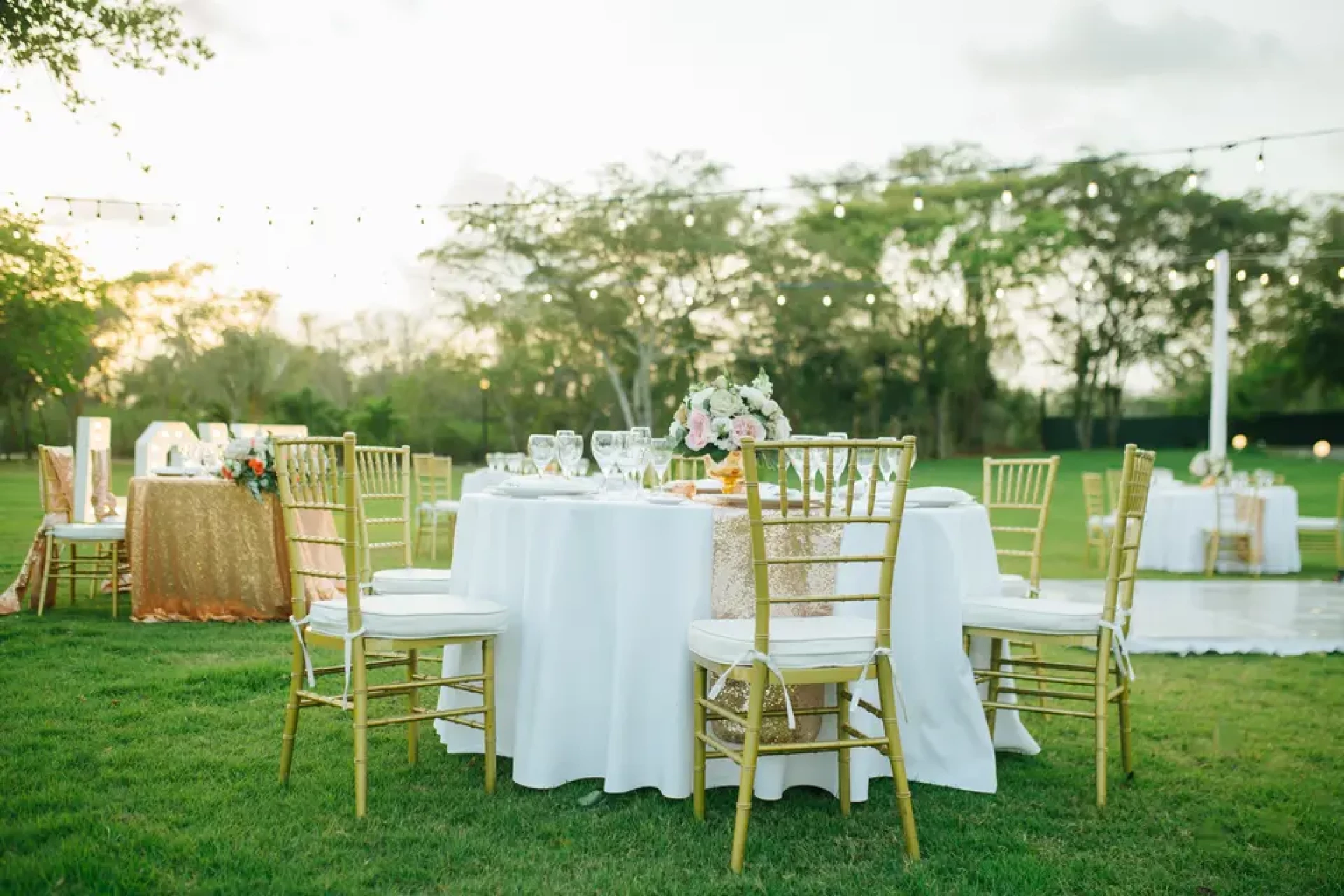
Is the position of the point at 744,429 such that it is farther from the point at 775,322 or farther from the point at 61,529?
the point at 775,322

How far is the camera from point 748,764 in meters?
2.92

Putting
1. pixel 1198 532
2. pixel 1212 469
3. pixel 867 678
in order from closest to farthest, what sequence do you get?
1. pixel 867 678
2. pixel 1198 532
3. pixel 1212 469

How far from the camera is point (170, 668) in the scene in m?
5.29

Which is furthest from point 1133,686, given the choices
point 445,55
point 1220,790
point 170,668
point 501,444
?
point 501,444

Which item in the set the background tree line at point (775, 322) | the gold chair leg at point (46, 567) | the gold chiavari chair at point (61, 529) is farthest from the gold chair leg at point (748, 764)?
the background tree line at point (775, 322)

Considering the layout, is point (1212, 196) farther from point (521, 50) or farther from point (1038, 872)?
point (1038, 872)

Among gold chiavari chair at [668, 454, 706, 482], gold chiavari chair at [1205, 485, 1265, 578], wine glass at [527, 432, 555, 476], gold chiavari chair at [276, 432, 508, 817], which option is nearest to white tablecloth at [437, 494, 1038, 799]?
gold chiavari chair at [276, 432, 508, 817]

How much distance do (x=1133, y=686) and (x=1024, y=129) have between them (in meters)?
20.6

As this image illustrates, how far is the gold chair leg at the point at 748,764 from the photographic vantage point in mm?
2861

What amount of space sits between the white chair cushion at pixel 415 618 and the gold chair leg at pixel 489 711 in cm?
8

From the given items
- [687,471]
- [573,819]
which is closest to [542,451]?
[573,819]

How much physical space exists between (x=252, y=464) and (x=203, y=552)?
753 mm

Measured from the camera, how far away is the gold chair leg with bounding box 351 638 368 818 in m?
3.23

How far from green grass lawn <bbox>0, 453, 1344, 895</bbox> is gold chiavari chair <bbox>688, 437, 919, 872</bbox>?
0.19 m
